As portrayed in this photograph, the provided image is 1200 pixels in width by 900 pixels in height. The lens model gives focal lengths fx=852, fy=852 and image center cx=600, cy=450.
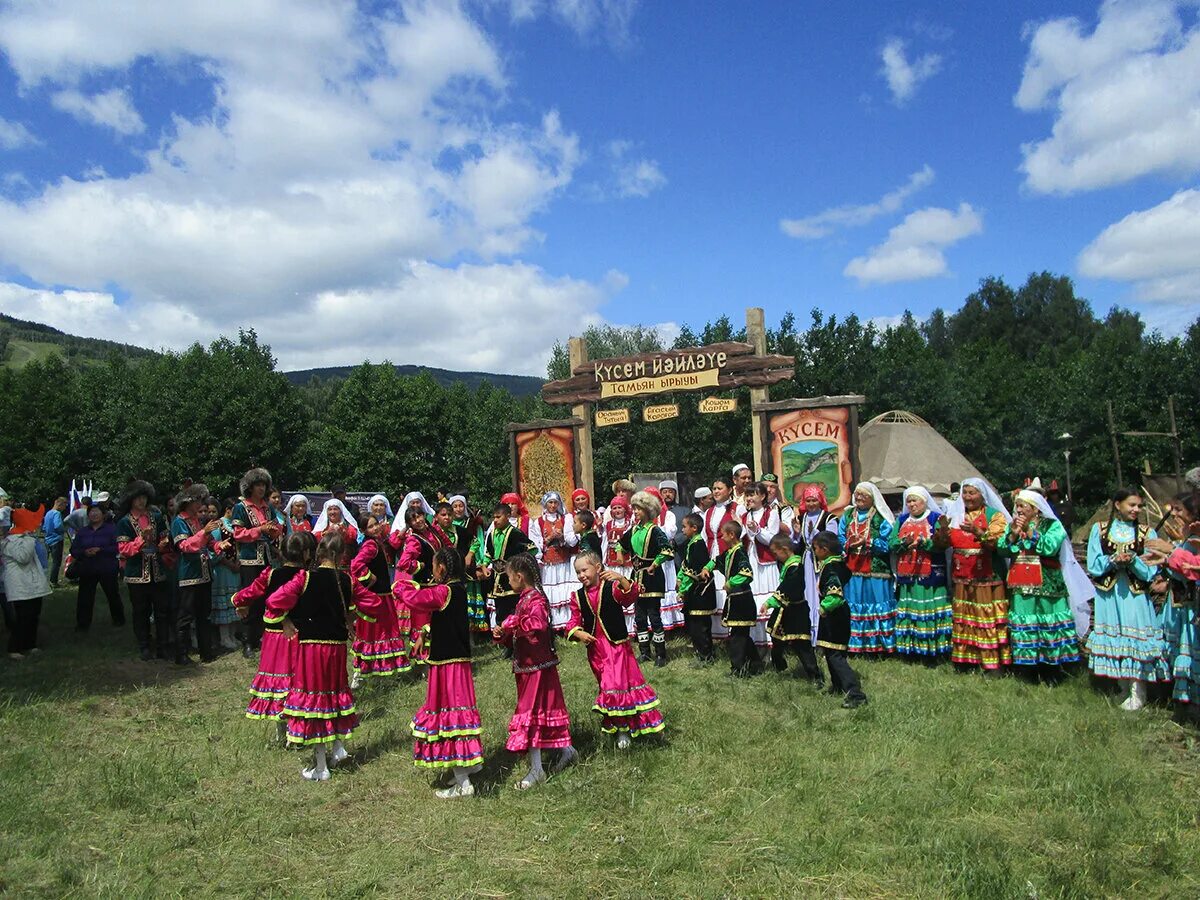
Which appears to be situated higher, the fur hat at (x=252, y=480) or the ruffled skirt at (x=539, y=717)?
the fur hat at (x=252, y=480)

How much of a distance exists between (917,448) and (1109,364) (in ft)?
51.7

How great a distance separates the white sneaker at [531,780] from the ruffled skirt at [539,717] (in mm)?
178

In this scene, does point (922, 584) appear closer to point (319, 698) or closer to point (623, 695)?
point (623, 695)

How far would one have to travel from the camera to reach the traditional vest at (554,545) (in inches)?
407

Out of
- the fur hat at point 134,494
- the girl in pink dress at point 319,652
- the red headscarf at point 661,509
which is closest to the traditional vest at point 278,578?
the girl in pink dress at point 319,652

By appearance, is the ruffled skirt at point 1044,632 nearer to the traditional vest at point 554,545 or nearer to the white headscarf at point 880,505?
the white headscarf at point 880,505

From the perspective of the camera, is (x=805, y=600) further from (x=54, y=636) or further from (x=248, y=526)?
(x=54, y=636)

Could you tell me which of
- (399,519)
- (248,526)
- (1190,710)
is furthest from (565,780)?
(248,526)

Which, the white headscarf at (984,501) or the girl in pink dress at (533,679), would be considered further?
the white headscarf at (984,501)

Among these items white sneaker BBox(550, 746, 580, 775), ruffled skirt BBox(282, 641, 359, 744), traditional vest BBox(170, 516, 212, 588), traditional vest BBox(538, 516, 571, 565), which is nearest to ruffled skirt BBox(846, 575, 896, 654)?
traditional vest BBox(538, 516, 571, 565)

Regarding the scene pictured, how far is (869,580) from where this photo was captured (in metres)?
8.73

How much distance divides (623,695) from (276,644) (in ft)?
9.95

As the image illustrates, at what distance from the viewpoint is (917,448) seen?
21.4 m

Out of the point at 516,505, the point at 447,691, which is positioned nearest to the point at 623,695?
the point at 447,691
